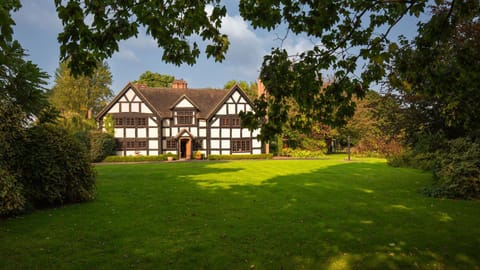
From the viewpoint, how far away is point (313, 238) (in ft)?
24.3

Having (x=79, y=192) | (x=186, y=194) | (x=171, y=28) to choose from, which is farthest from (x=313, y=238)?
(x=79, y=192)

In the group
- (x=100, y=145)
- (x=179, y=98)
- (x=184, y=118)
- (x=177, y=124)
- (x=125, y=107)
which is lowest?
(x=100, y=145)

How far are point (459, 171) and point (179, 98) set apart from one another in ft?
112

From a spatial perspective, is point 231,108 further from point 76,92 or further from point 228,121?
point 76,92

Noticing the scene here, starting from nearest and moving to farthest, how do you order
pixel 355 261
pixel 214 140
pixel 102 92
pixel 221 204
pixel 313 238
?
pixel 355 261 < pixel 313 238 < pixel 221 204 < pixel 214 140 < pixel 102 92

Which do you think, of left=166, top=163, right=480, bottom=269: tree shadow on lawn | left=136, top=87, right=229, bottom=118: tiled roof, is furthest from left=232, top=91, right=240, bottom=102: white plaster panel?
left=166, top=163, right=480, bottom=269: tree shadow on lawn

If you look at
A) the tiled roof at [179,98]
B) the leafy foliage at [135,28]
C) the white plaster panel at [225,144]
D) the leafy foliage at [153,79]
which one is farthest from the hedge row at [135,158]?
the leafy foliage at [153,79]

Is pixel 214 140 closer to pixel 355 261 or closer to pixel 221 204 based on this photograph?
pixel 221 204

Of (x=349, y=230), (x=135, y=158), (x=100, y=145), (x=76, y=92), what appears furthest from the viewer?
(x=76, y=92)

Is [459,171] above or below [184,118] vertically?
below

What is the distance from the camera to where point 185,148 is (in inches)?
1684

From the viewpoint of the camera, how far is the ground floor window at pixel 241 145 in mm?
42469

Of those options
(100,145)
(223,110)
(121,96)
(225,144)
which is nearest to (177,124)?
(223,110)

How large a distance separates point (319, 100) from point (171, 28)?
9.14 ft
